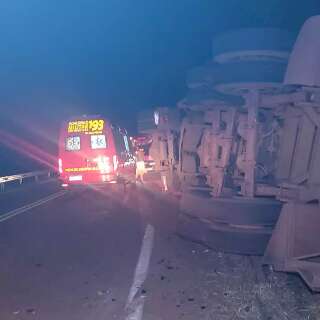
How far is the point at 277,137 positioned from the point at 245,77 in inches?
45.7

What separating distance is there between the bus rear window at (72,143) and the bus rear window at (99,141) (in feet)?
1.67

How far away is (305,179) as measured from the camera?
21.2 ft

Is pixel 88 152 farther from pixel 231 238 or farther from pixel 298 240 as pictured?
pixel 298 240

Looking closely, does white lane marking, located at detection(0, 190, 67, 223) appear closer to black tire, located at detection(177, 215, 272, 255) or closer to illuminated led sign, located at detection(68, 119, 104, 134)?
illuminated led sign, located at detection(68, 119, 104, 134)

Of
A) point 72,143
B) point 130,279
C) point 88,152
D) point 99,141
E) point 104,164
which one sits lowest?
→ point 130,279

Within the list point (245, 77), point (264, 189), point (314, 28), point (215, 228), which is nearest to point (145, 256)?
point (215, 228)

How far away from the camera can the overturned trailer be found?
6004 millimetres

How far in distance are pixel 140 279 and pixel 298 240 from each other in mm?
2113

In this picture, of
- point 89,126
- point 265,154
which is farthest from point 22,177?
point 265,154

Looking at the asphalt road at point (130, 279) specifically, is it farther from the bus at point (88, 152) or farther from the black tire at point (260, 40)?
the bus at point (88, 152)

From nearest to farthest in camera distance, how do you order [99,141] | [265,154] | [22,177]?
[265,154] < [99,141] < [22,177]

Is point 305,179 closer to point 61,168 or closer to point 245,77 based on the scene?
point 245,77

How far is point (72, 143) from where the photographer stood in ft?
50.9

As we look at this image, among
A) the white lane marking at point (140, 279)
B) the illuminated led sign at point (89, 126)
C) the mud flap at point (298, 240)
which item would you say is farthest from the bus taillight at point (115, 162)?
the mud flap at point (298, 240)
